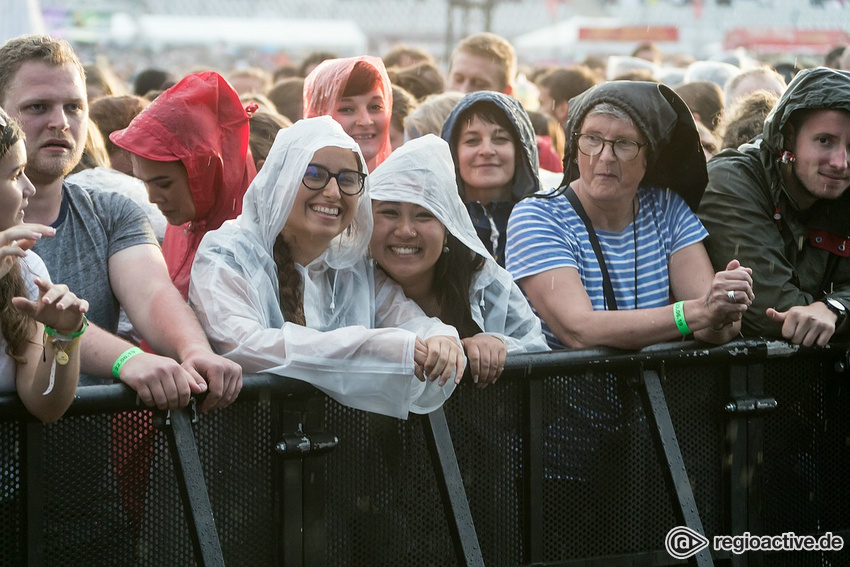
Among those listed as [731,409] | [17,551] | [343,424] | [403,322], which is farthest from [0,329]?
[731,409]

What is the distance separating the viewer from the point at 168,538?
8.46 feet

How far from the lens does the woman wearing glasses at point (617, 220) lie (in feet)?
11.7

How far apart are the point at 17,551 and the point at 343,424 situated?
82 centimetres

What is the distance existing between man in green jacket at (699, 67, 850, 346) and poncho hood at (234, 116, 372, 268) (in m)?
1.35

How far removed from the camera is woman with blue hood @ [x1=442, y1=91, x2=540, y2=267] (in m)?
4.43

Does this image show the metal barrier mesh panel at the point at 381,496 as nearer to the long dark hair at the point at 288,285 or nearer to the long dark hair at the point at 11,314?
the long dark hair at the point at 288,285

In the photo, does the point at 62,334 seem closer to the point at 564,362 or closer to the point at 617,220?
the point at 564,362

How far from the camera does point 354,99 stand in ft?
15.7

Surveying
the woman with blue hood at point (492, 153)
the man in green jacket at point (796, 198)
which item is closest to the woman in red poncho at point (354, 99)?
the woman with blue hood at point (492, 153)

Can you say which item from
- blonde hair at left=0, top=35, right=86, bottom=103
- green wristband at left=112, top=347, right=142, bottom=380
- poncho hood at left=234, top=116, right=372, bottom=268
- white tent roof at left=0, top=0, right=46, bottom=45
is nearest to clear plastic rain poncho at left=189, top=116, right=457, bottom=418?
poncho hood at left=234, top=116, right=372, bottom=268

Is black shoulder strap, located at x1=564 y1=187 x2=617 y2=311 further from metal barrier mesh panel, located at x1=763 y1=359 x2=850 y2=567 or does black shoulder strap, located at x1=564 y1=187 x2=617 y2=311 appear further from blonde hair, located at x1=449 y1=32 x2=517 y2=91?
blonde hair, located at x1=449 y1=32 x2=517 y2=91

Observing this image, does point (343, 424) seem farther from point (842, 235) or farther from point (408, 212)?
point (842, 235)

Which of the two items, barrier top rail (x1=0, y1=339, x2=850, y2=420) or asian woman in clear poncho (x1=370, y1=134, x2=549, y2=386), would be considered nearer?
barrier top rail (x1=0, y1=339, x2=850, y2=420)

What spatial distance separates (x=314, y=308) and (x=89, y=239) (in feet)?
2.25
